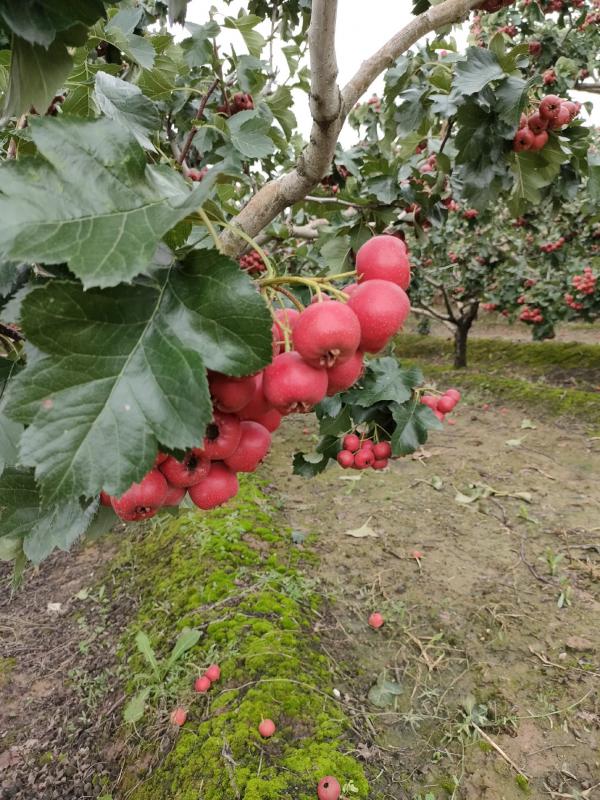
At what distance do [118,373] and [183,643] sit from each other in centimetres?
220

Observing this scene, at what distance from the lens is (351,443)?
1796 millimetres

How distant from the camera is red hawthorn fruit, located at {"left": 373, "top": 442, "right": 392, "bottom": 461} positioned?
1775mm

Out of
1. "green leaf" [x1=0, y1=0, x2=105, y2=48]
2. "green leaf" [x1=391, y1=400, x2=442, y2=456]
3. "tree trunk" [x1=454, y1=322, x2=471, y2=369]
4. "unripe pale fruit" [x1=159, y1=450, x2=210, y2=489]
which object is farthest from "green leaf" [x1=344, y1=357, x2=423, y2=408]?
"tree trunk" [x1=454, y1=322, x2=471, y2=369]

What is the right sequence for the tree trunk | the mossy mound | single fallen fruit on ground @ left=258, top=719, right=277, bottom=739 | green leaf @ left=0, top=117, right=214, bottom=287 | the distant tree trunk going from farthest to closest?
the tree trunk → the distant tree trunk → single fallen fruit on ground @ left=258, top=719, right=277, bottom=739 → the mossy mound → green leaf @ left=0, top=117, right=214, bottom=287

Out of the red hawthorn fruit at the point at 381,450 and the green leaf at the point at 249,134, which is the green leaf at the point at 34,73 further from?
the red hawthorn fruit at the point at 381,450

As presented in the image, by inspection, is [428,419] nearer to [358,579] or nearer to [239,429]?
[239,429]

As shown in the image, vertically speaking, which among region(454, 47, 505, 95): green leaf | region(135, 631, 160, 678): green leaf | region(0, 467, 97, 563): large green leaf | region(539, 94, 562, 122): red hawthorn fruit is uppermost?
region(454, 47, 505, 95): green leaf

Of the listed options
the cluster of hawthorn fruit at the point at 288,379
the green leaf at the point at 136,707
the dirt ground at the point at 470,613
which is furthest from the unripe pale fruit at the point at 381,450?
the green leaf at the point at 136,707

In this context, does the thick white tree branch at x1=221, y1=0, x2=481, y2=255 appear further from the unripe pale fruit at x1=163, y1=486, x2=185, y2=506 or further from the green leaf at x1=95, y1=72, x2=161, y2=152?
the unripe pale fruit at x1=163, y1=486, x2=185, y2=506

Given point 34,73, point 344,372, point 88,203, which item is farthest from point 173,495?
point 34,73

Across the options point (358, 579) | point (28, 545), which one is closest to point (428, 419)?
point (28, 545)

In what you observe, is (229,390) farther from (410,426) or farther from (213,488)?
(410,426)

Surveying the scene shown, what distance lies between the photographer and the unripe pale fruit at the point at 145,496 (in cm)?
70

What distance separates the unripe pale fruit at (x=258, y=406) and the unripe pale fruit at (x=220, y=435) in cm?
4
